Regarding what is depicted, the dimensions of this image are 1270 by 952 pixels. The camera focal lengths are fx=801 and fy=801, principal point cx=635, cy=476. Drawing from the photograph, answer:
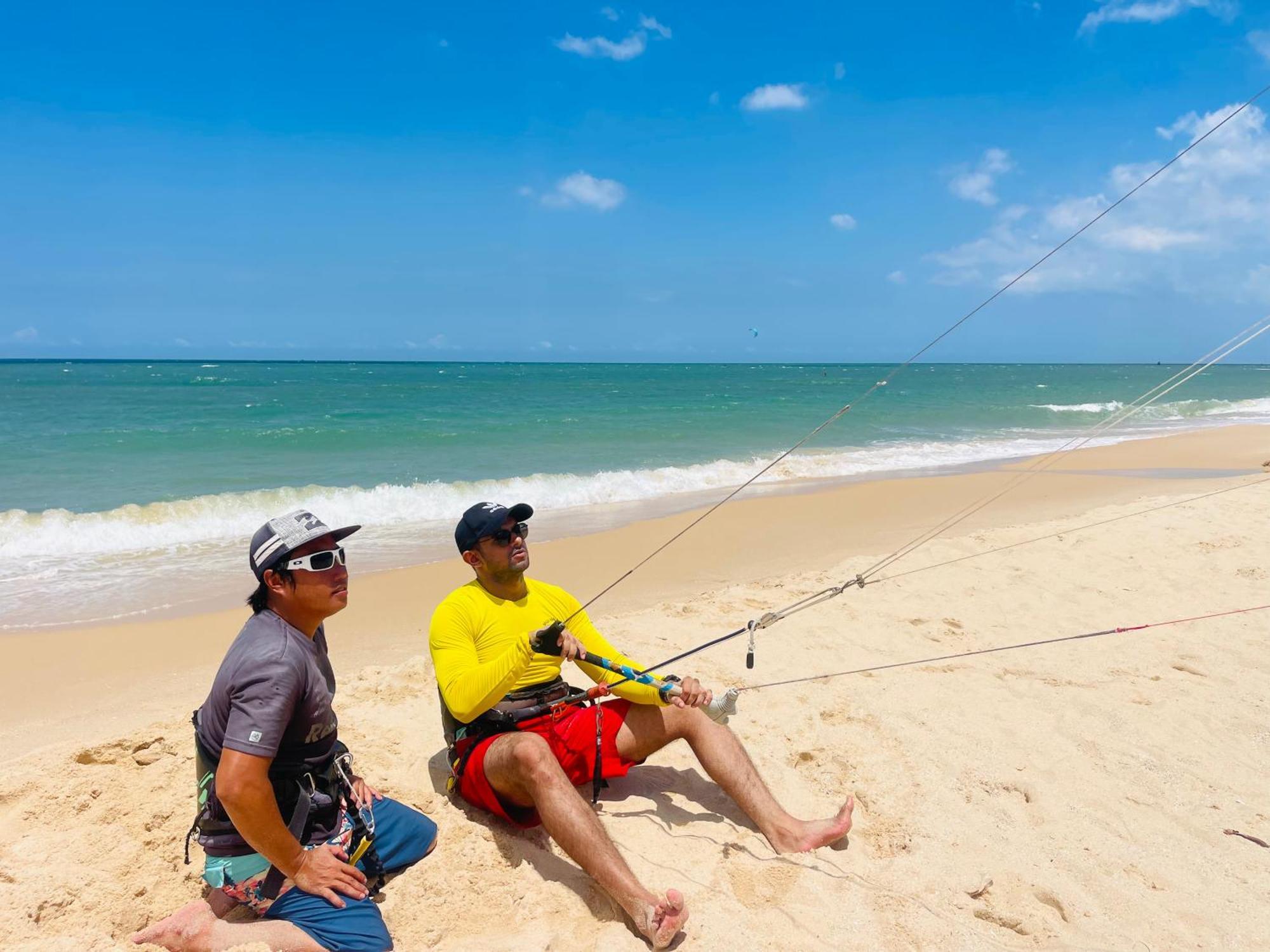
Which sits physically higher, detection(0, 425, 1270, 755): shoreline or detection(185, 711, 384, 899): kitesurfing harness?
detection(185, 711, 384, 899): kitesurfing harness

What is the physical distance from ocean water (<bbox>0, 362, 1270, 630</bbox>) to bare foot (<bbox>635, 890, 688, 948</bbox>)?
567 centimetres

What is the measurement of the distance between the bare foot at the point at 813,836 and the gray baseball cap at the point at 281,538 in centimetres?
202

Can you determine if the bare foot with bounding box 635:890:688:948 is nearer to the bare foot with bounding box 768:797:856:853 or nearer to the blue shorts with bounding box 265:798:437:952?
the bare foot with bounding box 768:797:856:853

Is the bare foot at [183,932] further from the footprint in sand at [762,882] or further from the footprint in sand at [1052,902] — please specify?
the footprint in sand at [1052,902]

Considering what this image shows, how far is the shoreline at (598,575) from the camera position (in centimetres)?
499

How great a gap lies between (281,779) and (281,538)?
75 centimetres

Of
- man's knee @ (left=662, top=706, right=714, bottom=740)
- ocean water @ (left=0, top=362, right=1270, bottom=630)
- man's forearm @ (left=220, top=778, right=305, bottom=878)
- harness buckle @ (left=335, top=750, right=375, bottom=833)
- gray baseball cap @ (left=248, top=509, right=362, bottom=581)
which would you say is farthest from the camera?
ocean water @ (left=0, top=362, right=1270, bottom=630)

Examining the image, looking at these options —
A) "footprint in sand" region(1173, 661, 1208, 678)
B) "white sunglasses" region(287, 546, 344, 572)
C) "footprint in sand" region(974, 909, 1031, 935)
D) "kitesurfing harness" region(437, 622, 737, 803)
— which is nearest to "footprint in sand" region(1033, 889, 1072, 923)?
"footprint in sand" region(974, 909, 1031, 935)

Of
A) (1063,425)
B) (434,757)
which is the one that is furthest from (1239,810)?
(1063,425)

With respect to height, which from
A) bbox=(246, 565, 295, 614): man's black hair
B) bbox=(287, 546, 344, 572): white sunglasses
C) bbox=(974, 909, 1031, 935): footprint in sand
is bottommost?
bbox=(974, 909, 1031, 935): footprint in sand

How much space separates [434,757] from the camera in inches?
150

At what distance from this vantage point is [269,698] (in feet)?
7.23

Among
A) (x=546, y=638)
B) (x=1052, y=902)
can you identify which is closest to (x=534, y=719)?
(x=546, y=638)

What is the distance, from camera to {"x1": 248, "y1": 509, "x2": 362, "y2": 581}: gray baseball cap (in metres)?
2.33
